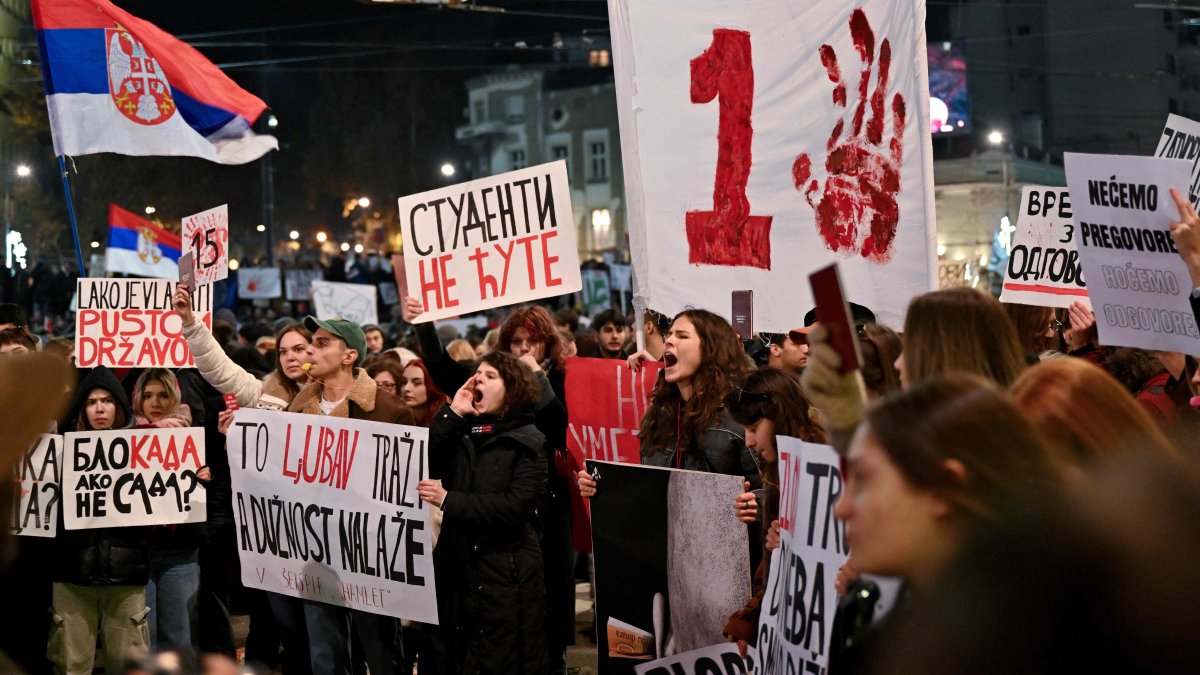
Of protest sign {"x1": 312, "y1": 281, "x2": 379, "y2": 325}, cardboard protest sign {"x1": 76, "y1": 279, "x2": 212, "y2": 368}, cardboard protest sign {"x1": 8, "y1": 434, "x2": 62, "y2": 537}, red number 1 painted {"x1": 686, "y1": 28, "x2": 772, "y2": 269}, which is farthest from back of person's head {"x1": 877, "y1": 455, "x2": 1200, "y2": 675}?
protest sign {"x1": 312, "y1": 281, "x2": 379, "y2": 325}

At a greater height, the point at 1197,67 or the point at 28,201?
the point at 1197,67

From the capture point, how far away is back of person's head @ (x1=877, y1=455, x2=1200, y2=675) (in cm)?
201

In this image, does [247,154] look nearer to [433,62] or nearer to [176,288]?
[176,288]

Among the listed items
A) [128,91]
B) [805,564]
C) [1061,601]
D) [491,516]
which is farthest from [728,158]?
[1061,601]

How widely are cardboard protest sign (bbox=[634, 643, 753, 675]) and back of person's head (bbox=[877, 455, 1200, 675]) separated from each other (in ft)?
11.2

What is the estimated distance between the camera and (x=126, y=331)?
9.24 metres

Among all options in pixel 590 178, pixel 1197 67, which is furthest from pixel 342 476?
pixel 590 178

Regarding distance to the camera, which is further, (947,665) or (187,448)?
(187,448)

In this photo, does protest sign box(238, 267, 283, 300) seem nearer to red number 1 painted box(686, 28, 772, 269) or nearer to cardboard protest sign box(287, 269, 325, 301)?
cardboard protest sign box(287, 269, 325, 301)

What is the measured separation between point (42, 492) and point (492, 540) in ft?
9.31

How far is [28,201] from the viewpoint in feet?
126

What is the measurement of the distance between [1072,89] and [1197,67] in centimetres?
1460

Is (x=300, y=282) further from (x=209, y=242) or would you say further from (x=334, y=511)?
(x=334, y=511)

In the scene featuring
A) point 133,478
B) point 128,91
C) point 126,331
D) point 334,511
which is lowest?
point 334,511
